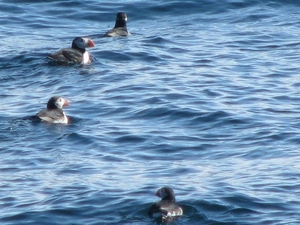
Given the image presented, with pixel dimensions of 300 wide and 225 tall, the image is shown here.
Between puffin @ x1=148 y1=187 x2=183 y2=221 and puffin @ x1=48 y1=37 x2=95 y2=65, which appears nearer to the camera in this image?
puffin @ x1=148 y1=187 x2=183 y2=221

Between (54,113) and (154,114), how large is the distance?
1.92 meters

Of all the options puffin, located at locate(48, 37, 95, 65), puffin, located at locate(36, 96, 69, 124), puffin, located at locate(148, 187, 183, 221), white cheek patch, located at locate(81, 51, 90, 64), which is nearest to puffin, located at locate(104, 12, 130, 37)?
white cheek patch, located at locate(81, 51, 90, 64)

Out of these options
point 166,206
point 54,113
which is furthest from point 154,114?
point 166,206

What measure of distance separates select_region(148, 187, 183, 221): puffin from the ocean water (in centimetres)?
13

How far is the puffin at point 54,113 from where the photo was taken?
1945 cm

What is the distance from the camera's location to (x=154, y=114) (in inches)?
790

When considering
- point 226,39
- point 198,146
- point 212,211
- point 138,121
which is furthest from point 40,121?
point 226,39

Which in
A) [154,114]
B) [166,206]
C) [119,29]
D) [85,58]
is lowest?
[154,114]

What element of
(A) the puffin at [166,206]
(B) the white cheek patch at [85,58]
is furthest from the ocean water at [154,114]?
(B) the white cheek patch at [85,58]

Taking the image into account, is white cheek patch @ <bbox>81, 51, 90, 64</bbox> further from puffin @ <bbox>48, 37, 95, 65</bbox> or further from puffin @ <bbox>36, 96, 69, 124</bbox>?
puffin @ <bbox>36, 96, 69, 124</bbox>

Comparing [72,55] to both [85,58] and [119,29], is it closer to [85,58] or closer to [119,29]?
[85,58]

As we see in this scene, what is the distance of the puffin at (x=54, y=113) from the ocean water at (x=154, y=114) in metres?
0.17

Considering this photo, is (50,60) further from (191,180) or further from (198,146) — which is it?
(191,180)

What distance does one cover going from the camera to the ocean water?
48.3 feet
